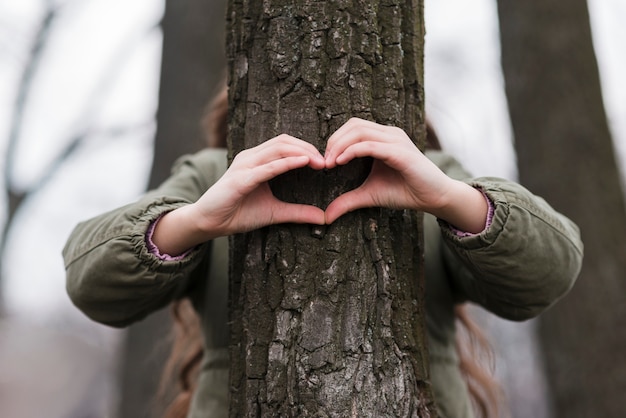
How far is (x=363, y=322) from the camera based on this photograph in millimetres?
1503

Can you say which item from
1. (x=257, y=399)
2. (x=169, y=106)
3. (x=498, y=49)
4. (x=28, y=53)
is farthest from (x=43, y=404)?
(x=257, y=399)

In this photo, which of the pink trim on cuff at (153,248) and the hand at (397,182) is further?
the pink trim on cuff at (153,248)

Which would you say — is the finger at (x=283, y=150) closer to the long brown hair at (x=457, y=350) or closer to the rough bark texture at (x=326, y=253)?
the rough bark texture at (x=326, y=253)

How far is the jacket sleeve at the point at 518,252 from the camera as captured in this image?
1543 mm

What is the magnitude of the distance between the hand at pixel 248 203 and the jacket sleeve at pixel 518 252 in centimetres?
35

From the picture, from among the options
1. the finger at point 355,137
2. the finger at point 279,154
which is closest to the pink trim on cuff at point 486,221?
the finger at point 355,137

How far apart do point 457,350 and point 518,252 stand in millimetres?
773

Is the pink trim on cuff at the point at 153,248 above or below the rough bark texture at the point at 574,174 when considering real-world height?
below

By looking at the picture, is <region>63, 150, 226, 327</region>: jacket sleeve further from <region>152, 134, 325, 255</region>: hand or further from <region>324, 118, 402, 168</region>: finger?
<region>324, 118, 402, 168</region>: finger

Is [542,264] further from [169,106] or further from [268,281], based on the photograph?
[169,106]

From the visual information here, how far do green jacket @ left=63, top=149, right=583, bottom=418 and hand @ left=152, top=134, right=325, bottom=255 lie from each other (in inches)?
4.0

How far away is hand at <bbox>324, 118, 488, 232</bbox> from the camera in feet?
4.76

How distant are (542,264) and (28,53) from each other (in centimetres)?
1050

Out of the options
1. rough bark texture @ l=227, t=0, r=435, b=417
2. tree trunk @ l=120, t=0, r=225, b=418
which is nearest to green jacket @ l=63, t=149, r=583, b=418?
rough bark texture @ l=227, t=0, r=435, b=417
